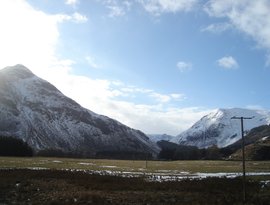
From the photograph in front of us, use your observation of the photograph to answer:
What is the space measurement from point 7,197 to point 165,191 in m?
17.5

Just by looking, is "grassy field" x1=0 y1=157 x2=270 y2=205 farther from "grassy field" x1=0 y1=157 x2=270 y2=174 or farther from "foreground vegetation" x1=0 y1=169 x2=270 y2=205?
"grassy field" x1=0 y1=157 x2=270 y2=174

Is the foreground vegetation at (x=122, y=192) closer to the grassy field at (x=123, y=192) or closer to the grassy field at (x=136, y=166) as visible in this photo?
the grassy field at (x=123, y=192)

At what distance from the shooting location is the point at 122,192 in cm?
4500

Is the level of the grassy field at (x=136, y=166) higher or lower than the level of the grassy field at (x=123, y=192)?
higher

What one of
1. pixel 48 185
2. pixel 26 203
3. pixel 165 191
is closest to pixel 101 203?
pixel 26 203

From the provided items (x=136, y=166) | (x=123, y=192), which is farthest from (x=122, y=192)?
(x=136, y=166)

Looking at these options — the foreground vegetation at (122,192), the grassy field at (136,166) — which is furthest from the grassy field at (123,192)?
the grassy field at (136,166)

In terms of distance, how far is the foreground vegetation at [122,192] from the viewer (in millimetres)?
39125

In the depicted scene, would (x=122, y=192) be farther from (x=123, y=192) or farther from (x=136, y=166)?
(x=136, y=166)

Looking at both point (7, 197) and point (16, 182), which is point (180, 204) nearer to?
point (7, 197)

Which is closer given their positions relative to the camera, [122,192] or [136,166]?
[122,192]

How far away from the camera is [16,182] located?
51844 mm

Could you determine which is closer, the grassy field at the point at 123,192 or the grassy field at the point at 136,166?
the grassy field at the point at 123,192

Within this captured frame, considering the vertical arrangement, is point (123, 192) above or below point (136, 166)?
below
